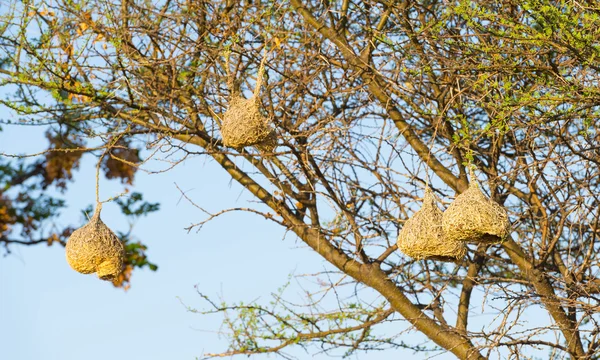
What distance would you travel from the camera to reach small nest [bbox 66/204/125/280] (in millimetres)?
5219

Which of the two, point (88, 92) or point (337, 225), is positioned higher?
point (88, 92)

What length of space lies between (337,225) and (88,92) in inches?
80.7

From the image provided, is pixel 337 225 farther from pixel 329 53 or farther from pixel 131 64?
pixel 131 64

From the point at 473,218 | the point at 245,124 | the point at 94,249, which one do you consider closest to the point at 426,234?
the point at 473,218

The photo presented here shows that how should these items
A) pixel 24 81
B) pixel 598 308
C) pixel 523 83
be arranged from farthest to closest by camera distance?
pixel 523 83 < pixel 24 81 < pixel 598 308

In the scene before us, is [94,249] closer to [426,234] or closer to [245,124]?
[245,124]

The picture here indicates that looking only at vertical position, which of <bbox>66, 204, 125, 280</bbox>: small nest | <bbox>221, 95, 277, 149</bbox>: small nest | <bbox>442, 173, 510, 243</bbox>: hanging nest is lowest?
<bbox>442, 173, 510, 243</bbox>: hanging nest

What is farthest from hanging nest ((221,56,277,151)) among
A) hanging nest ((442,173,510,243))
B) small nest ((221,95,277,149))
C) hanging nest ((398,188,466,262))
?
hanging nest ((442,173,510,243))

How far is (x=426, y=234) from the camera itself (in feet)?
15.5

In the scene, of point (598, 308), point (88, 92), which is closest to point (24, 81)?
point (88, 92)

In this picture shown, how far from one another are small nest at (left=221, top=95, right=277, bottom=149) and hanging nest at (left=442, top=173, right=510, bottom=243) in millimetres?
1097

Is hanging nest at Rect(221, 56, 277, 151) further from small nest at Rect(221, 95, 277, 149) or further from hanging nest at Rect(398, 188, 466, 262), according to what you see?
hanging nest at Rect(398, 188, 466, 262)

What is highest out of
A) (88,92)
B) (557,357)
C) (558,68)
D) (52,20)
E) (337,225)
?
(52,20)

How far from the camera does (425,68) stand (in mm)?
4949
